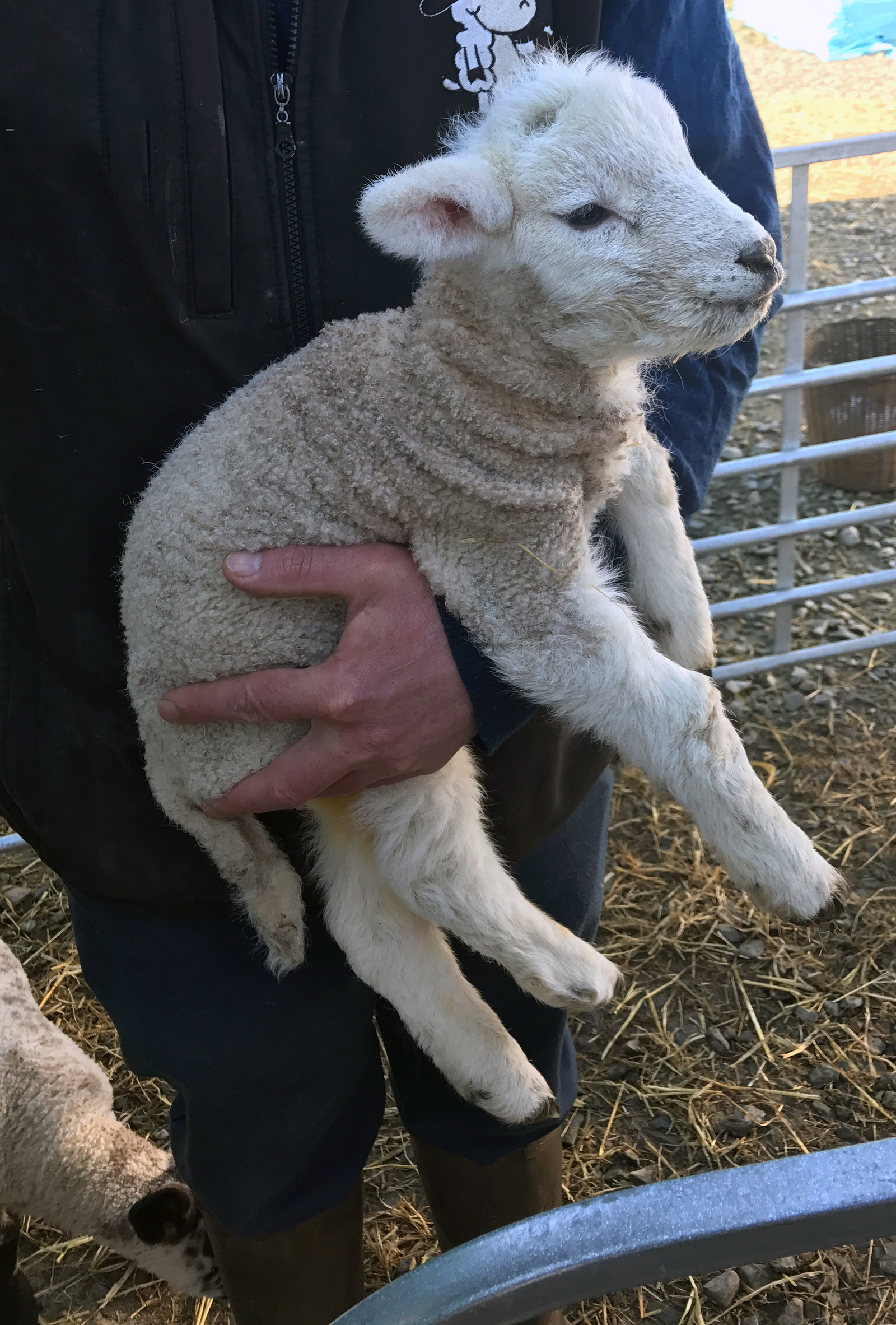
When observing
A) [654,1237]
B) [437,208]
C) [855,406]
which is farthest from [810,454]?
[654,1237]

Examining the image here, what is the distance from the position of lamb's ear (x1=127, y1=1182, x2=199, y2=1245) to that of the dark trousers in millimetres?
455

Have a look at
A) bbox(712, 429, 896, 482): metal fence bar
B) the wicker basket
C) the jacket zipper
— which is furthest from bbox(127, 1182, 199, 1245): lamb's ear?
the wicker basket

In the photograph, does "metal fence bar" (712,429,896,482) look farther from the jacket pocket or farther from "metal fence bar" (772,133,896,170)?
the jacket pocket

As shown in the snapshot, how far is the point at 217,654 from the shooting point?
1.27 m

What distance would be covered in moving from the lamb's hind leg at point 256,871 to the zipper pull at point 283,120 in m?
0.76

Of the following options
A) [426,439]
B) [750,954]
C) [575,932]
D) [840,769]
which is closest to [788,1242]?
[426,439]

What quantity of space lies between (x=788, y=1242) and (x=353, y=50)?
4.05 feet

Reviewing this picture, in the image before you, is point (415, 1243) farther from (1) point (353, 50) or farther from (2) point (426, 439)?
(1) point (353, 50)

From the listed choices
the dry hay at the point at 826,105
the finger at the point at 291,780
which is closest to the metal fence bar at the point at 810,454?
the finger at the point at 291,780

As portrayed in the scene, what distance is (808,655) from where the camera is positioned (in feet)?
12.2

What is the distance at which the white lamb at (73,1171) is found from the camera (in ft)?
6.54

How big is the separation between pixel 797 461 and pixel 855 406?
1303mm

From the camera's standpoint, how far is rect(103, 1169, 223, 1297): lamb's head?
1975 mm

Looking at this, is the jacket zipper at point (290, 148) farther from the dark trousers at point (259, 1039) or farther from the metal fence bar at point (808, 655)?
the metal fence bar at point (808, 655)
